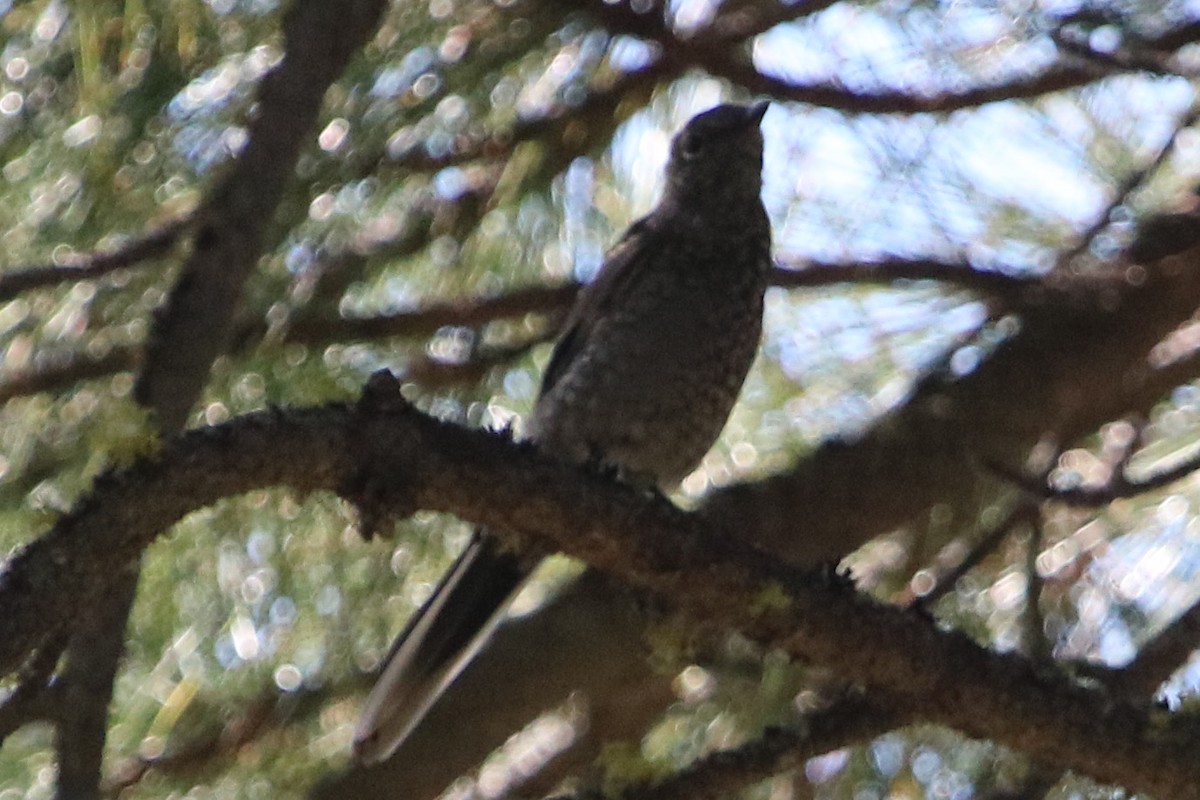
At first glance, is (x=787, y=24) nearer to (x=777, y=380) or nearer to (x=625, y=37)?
(x=625, y=37)

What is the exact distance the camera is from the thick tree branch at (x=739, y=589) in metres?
1.76

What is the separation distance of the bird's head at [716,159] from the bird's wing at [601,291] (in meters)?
0.14

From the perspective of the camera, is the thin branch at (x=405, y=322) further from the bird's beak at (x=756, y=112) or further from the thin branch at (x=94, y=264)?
the bird's beak at (x=756, y=112)

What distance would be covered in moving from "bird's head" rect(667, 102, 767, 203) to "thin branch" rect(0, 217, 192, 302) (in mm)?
1048

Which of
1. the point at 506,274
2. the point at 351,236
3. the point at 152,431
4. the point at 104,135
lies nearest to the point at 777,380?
the point at 506,274

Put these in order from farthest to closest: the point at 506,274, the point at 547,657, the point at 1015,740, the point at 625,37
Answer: the point at 506,274
the point at 625,37
the point at 547,657
the point at 1015,740

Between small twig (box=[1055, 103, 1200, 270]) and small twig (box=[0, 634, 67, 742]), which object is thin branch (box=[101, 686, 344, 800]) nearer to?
small twig (box=[0, 634, 67, 742])

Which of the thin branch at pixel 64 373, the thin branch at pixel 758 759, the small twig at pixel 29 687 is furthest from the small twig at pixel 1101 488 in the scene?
the thin branch at pixel 64 373

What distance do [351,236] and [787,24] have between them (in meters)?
0.85

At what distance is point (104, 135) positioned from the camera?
2.73 meters

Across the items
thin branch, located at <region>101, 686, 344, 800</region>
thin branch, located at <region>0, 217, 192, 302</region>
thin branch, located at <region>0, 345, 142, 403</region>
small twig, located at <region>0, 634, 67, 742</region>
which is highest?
small twig, located at <region>0, 634, 67, 742</region>

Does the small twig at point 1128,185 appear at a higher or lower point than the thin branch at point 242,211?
lower

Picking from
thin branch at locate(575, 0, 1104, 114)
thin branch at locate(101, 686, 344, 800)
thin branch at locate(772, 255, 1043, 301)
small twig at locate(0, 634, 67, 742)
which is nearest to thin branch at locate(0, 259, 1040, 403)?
thin branch at locate(772, 255, 1043, 301)

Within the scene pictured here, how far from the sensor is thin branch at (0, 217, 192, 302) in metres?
2.31
